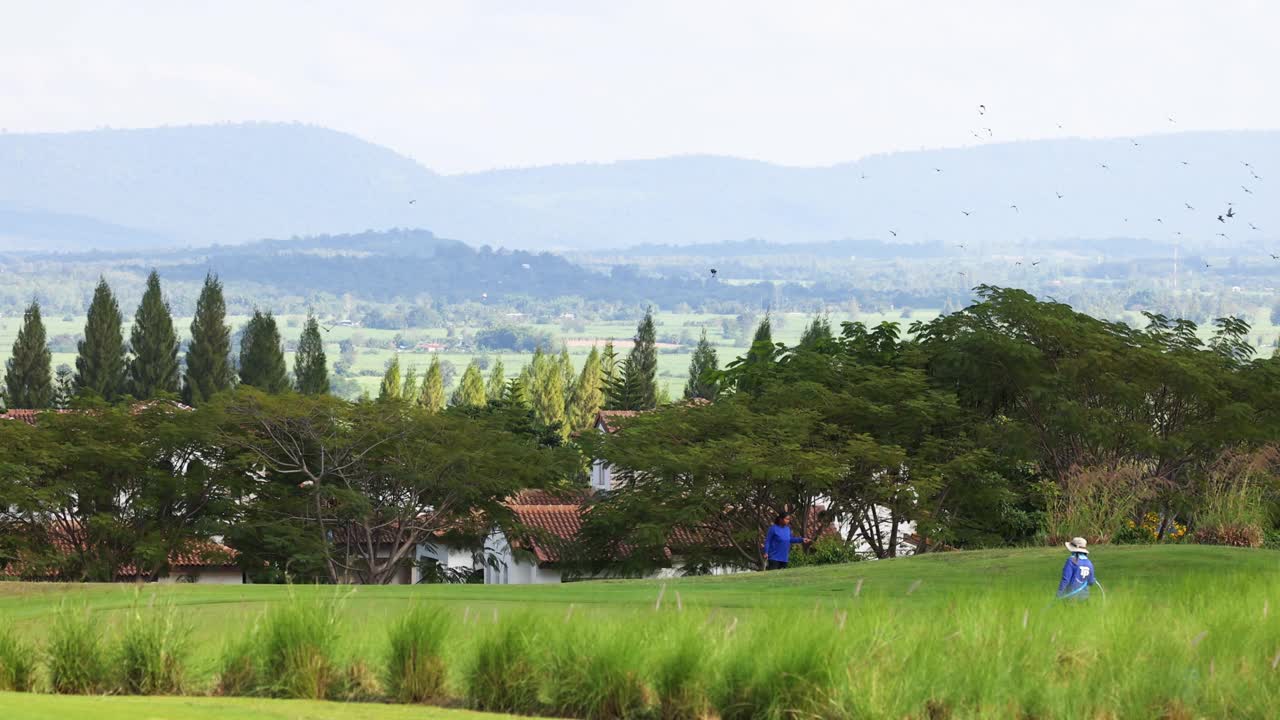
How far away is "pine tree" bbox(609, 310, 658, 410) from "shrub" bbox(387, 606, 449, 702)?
74224 mm

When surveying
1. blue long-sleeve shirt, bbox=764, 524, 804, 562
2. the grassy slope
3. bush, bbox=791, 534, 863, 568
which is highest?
the grassy slope

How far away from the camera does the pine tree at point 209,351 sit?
269 ft

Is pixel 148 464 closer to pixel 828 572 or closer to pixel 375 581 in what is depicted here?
pixel 375 581

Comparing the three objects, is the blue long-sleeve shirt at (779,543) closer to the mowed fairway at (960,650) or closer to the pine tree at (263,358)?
the mowed fairway at (960,650)

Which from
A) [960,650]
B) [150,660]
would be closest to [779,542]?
[960,650]


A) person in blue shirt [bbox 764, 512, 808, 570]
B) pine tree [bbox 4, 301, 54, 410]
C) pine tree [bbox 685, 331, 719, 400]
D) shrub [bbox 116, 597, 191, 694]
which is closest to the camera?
shrub [bbox 116, 597, 191, 694]

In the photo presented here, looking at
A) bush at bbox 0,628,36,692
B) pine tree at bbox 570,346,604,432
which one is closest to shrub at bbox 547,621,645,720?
bush at bbox 0,628,36,692

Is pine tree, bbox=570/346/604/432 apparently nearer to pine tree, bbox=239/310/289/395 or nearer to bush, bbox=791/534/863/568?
pine tree, bbox=239/310/289/395

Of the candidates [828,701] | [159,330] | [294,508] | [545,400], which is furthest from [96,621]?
[545,400]

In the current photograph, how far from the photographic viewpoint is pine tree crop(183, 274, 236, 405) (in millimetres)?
81875

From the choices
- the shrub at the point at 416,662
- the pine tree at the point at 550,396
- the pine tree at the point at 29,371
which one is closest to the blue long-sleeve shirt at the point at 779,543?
the shrub at the point at 416,662

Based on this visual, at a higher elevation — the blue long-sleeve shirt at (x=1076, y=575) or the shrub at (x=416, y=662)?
the shrub at (x=416, y=662)

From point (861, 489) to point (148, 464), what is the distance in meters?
16.4

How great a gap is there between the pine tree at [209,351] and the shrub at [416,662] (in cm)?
7320
